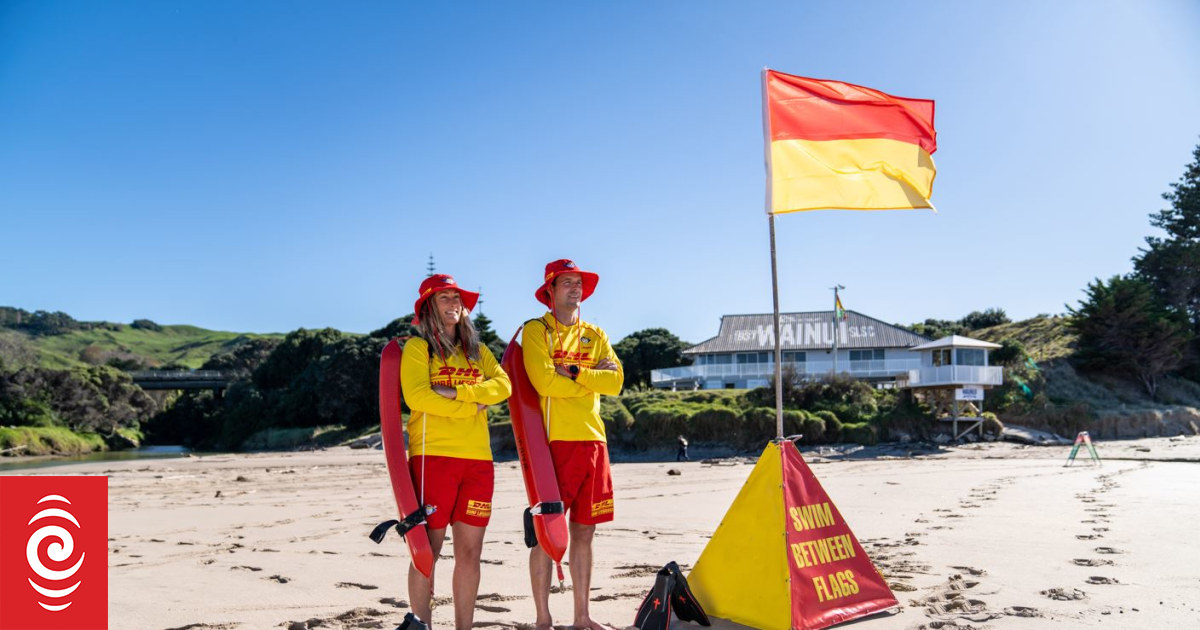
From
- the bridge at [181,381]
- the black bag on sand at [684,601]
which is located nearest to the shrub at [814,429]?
the black bag on sand at [684,601]

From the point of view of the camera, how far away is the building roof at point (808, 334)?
47438 mm

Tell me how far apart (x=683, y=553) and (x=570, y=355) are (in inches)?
120

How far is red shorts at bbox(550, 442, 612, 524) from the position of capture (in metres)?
4.44

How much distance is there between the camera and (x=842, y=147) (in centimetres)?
520

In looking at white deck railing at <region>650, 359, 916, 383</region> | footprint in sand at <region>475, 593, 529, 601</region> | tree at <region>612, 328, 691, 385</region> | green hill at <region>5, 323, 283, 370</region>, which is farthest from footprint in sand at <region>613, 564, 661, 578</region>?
green hill at <region>5, 323, 283, 370</region>

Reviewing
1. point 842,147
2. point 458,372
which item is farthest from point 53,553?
point 842,147

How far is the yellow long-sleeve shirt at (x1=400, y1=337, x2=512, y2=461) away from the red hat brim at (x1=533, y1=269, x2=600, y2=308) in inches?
28.2

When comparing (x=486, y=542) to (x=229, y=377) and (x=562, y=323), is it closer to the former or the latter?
(x=562, y=323)

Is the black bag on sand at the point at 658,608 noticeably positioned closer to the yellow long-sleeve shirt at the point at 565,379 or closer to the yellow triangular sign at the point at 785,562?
the yellow triangular sign at the point at 785,562

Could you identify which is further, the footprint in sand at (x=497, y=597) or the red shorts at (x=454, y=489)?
the footprint in sand at (x=497, y=597)

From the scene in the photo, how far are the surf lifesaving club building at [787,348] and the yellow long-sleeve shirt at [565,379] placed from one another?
36.1 metres

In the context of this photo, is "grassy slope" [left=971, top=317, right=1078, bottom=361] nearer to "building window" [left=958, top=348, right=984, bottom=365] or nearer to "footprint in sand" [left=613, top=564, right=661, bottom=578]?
"building window" [left=958, top=348, right=984, bottom=365]

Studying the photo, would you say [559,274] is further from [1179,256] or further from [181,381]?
[181,381]

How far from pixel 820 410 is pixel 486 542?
72.9 ft
